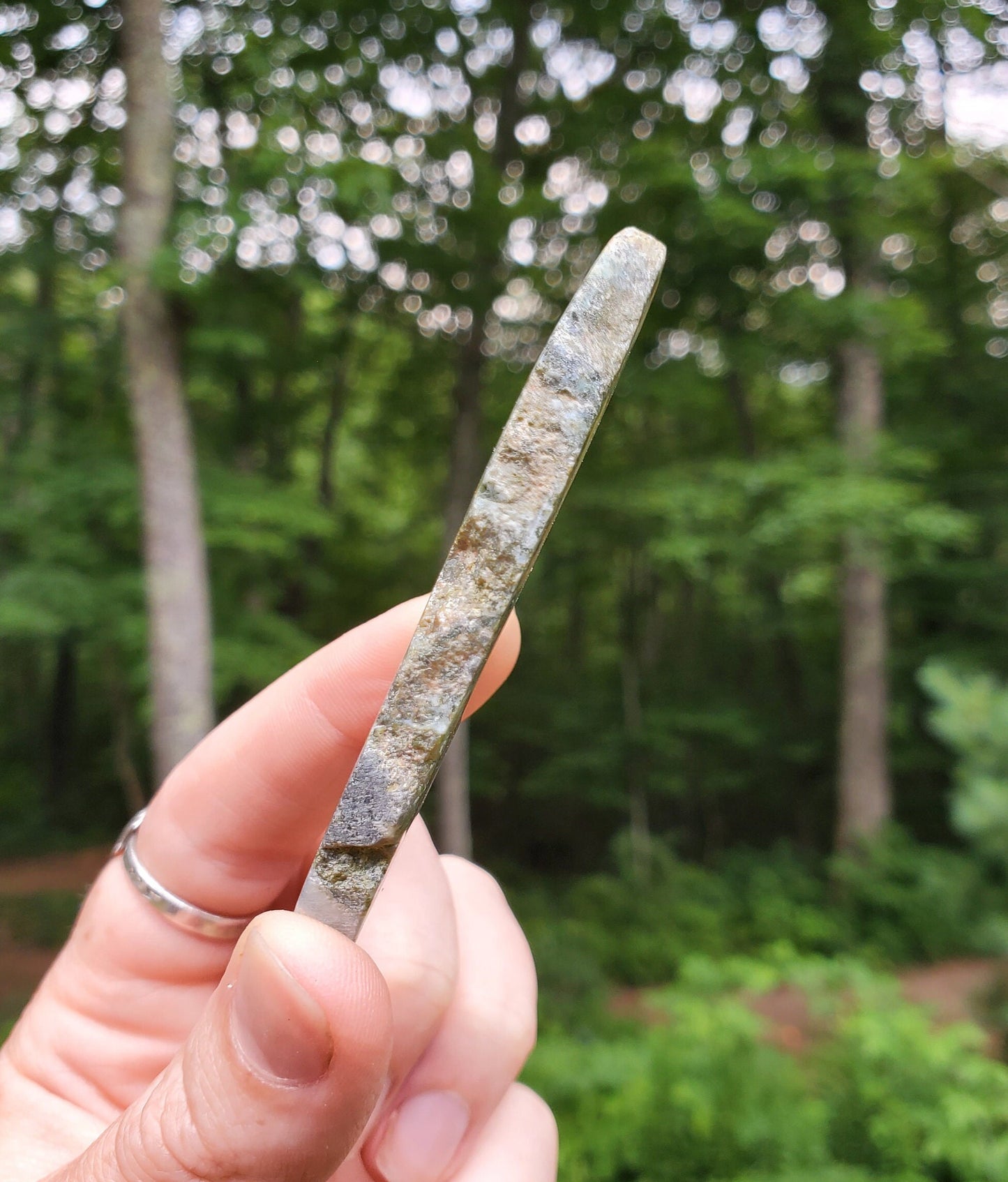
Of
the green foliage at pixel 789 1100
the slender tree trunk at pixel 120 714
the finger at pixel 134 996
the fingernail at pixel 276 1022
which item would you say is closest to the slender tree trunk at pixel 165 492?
the green foliage at pixel 789 1100

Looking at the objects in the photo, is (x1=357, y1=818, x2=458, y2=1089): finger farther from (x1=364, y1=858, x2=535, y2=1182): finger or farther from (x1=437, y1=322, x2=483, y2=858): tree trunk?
(x1=437, y1=322, x2=483, y2=858): tree trunk

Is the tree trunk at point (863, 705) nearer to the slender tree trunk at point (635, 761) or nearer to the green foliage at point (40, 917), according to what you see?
the slender tree trunk at point (635, 761)

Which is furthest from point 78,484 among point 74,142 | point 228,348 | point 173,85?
point 173,85

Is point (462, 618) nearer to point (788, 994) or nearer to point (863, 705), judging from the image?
point (788, 994)

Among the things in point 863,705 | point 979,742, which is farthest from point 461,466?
point 979,742

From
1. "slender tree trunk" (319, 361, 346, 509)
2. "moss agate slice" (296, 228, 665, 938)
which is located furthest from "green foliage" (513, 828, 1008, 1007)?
"moss agate slice" (296, 228, 665, 938)

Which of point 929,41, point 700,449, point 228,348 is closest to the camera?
point 228,348

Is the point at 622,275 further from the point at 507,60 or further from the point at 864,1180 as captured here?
the point at 507,60
